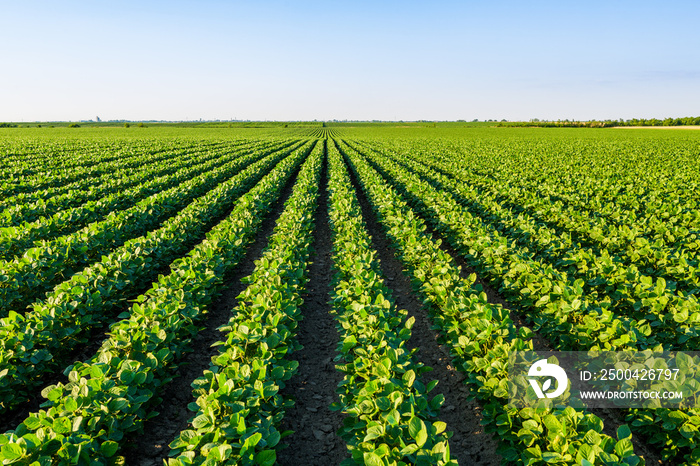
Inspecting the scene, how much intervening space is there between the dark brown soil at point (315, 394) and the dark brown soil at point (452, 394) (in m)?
1.33

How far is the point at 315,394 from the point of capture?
480 centimetres

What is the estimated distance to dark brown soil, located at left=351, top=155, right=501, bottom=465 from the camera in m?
3.95

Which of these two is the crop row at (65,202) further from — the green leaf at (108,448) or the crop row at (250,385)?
the green leaf at (108,448)

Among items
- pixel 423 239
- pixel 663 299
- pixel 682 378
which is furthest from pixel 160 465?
pixel 663 299

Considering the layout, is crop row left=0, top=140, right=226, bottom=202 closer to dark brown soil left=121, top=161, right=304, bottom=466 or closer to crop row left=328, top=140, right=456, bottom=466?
dark brown soil left=121, top=161, right=304, bottom=466

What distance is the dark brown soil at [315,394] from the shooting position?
392 cm

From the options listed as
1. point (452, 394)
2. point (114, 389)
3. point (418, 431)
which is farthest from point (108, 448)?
point (452, 394)

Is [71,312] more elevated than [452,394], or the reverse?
[71,312]

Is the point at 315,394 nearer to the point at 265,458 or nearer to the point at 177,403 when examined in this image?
the point at 177,403

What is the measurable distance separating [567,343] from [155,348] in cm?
561

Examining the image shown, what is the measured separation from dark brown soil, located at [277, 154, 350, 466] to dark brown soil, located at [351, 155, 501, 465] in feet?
4.36

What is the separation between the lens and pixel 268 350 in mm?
4125

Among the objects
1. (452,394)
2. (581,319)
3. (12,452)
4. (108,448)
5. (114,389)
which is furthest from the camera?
(581,319)

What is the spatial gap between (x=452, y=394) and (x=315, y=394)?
1895 mm
